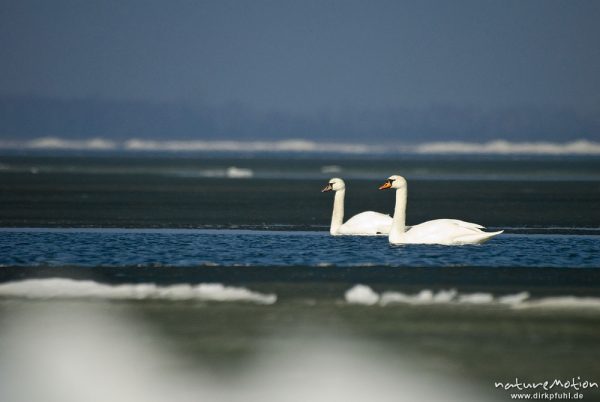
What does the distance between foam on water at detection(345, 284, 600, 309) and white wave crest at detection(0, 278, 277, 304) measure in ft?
4.01

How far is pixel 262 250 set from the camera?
22703mm

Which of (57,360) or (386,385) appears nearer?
(386,385)

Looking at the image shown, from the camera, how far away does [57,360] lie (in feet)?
42.9

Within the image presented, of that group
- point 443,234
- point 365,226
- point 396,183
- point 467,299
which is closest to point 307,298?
point 467,299

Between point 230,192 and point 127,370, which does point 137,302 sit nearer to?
point 127,370

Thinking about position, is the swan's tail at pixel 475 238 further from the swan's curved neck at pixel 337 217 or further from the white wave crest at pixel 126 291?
the white wave crest at pixel 126 291

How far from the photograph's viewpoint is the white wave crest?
1667 centimetres

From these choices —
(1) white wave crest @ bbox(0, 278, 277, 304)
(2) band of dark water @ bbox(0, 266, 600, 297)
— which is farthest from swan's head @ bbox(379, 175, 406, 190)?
(1) white wave crest @ bbox(0, 278, 277, 304)

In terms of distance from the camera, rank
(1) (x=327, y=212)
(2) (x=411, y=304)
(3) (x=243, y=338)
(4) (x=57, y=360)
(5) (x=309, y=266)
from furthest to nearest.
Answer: (1) (x=327, y=212) → (5) (x=309, y=266) → (2) (x=411, y=304) → (3) (x=243, y=338) → (4) (x=57, y=360)

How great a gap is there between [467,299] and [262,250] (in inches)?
266

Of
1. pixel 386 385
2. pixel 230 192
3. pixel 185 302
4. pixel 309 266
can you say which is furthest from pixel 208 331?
pixel 230 192

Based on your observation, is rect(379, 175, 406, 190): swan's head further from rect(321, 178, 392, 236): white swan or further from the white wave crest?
the white wave crest

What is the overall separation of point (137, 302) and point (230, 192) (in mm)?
29359

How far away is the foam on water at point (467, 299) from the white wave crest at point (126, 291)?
1221 millimetres
